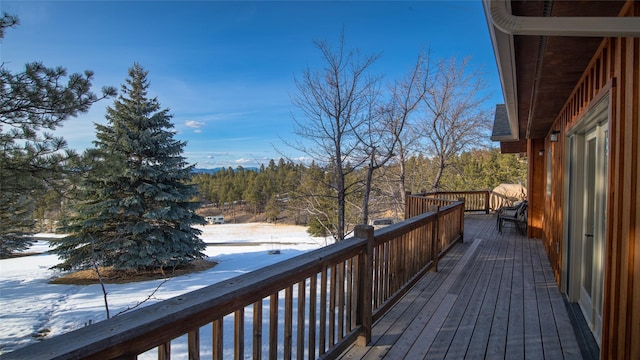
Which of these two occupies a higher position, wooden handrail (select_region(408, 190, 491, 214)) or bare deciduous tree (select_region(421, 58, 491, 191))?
bare deciduous tree (select_region(421, 58, 491, 191))

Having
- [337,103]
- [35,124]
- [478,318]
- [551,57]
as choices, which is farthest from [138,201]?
[551,57]

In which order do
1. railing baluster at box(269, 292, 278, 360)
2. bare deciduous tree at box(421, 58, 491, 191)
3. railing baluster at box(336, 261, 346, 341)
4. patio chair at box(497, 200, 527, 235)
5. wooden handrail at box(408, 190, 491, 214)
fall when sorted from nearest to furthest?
railing baluster at box(269, 292, 278, 360) < railing baluster at box(336, 261, 346, 341) < patio chair at box(497, 200, 527, 235) < wooden handrail at box(408, 190, 491, 214) < bare deciduous tree at box(421, 58, 491, 191)

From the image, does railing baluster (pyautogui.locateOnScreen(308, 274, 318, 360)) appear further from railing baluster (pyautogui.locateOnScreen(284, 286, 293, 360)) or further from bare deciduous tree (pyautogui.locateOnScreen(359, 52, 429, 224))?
bare deciduous tree (pyautogui.locateOnScreen(359, 52, 429, 224))

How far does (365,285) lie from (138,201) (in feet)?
43.1

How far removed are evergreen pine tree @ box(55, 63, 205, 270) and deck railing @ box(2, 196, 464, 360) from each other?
1082cm

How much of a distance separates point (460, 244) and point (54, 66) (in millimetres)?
8009

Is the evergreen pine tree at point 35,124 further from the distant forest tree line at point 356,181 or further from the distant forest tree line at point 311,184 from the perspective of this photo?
the distant forest tree line at point 356,181

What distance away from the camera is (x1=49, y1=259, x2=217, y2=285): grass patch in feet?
41.0

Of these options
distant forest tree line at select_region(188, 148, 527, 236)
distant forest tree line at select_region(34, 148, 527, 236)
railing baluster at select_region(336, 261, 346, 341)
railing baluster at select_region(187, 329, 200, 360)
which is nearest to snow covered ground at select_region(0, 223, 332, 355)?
distant forest tree line at select_region(34, 148, 527, 236)

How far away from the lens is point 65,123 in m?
5.67

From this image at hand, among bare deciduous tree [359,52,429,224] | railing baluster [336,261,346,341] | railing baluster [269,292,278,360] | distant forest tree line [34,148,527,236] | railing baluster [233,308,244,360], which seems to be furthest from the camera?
distant forest tree line [34,148,527,236]

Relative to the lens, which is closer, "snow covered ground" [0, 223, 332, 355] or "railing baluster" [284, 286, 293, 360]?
"railing baluster" [284, 286, 293, 360]

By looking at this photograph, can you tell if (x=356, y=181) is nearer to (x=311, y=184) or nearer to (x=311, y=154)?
(x=311, y=154)

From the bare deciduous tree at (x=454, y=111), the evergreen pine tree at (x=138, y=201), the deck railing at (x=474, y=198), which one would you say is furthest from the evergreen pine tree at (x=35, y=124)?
the bare deciduous tree at (x=454, y=111)
